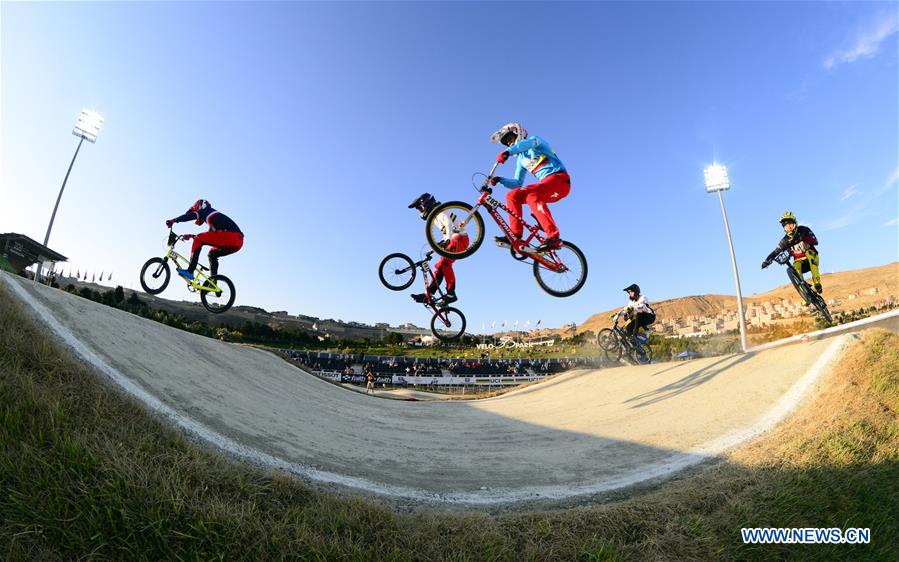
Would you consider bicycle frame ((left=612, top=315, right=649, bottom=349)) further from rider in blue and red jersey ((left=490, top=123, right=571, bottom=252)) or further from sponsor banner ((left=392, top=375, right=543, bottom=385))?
sponsor banner ((left=392, top=375, right=543, bottom=385))

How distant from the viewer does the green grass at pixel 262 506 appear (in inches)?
107

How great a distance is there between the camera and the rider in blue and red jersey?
6.30 meters

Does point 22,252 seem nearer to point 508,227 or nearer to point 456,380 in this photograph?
point 508,227

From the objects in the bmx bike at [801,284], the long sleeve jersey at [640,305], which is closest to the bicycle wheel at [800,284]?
the bmx bike at [801,284]

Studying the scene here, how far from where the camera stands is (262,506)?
10.9 feet

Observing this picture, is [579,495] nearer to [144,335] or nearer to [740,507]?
[740,507]

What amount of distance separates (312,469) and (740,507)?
16.7ft

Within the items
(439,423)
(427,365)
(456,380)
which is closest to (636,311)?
(439,423)

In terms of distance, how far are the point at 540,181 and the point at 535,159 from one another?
1.34ft

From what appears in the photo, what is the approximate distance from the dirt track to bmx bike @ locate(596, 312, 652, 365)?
2.67 meters

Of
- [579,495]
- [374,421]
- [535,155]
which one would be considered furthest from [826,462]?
[374,421]

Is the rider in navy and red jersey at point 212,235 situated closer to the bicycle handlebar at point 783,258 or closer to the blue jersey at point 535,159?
the blue jersey at point 535,159

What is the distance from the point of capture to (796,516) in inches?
167

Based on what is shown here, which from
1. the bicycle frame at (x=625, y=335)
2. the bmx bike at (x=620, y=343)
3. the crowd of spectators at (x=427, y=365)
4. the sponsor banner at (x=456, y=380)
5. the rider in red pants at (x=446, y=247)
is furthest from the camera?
the crowd of spectators at (x=427, y=365)
